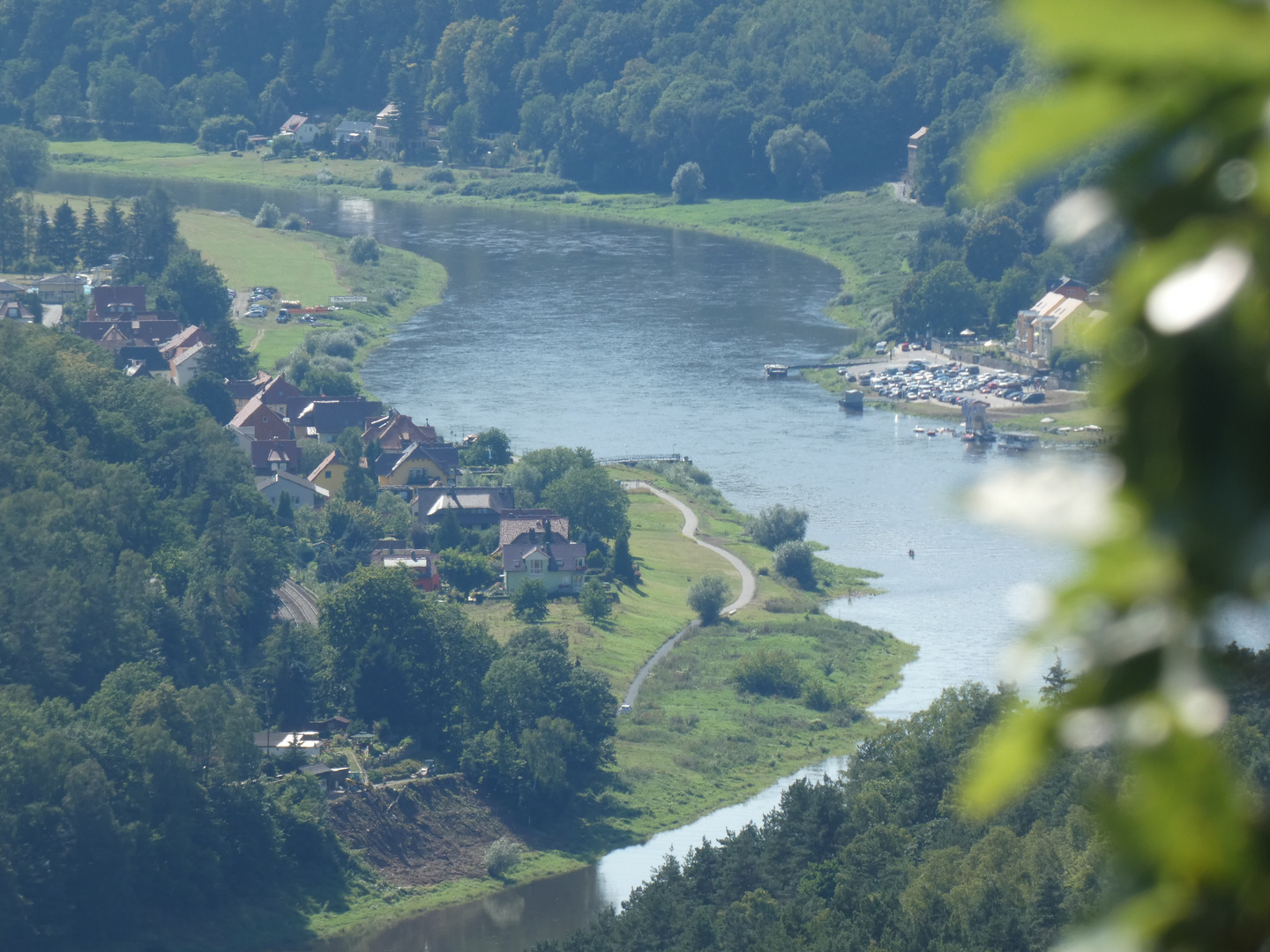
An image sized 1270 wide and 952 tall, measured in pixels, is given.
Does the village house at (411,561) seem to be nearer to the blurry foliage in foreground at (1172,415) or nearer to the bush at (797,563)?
the bush at (797,563)

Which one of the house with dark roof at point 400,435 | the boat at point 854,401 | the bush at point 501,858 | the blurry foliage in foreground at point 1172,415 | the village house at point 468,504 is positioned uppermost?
the blurry foliage in foreground at point 1172,415

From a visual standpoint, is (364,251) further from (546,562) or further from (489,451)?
(546,562)

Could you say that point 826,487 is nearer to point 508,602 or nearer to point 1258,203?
point 508,602

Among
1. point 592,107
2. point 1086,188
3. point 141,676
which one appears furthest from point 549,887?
point 592,107

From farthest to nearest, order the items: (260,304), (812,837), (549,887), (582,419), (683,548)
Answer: (260,304)
(582,419)
(683,548)
(549,887)
(812,837)

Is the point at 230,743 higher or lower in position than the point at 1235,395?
lower

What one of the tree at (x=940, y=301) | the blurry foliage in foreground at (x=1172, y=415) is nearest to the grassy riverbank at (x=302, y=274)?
the tree at (x=940, y=301)
